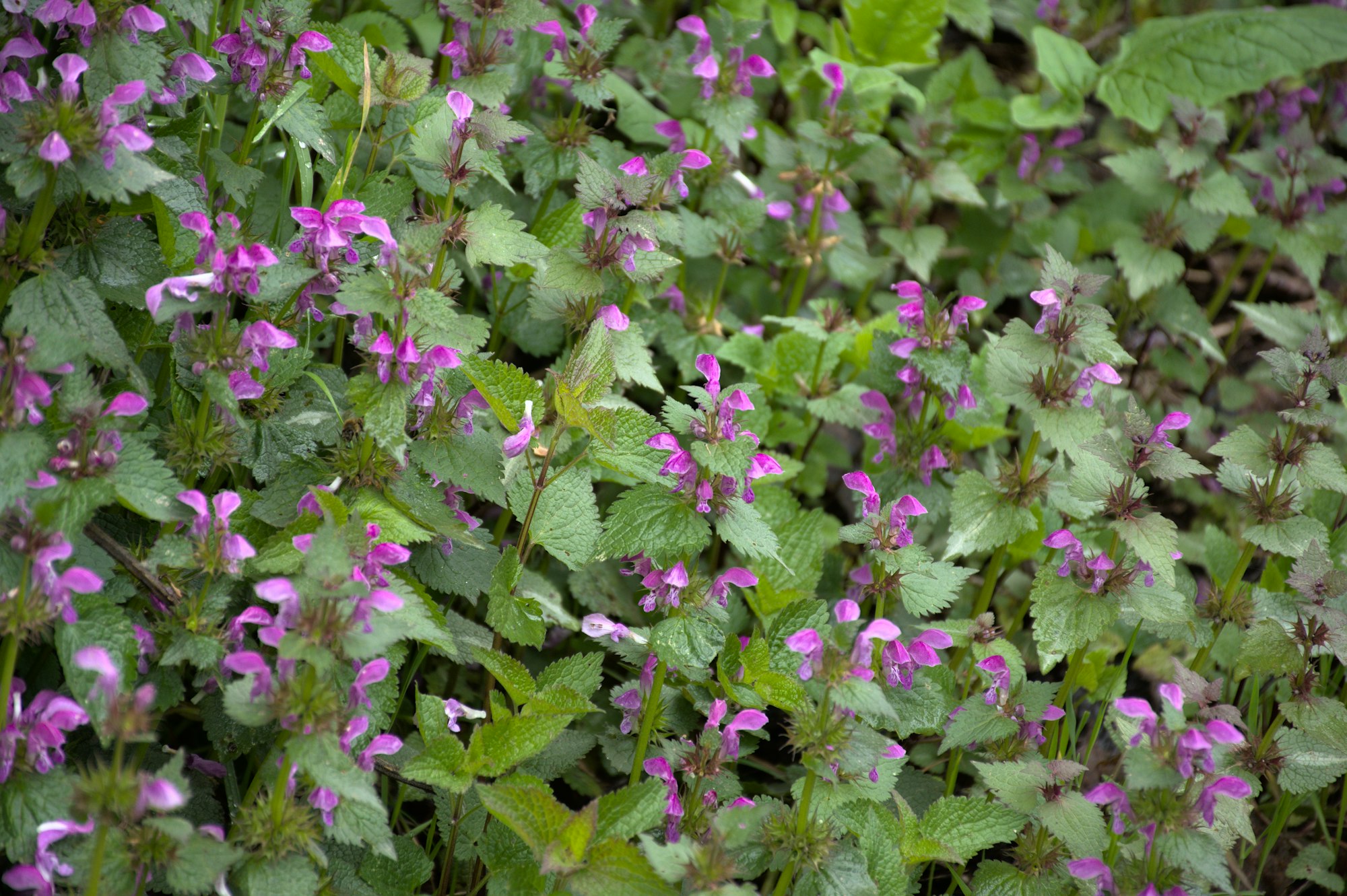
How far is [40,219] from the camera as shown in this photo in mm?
1943

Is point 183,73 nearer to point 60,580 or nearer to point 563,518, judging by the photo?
point 60,580

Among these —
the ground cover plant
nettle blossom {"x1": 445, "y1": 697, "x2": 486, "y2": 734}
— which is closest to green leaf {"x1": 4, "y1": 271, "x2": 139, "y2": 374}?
the ground cover plant

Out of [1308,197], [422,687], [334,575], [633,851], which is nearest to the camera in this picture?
[334,575]

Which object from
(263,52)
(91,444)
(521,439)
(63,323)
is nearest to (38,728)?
(91,444)

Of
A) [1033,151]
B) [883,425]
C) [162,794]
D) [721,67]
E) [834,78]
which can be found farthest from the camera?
[1033,151]

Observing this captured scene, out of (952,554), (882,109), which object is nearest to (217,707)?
(952,554)

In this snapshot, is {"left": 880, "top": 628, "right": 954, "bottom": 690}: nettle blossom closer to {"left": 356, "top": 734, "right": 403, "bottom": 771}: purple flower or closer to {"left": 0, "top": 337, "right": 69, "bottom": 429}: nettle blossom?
{"left": 356, "top": 734, "right": 403, "bottom": 771}: purple flower

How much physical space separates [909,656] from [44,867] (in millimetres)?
1595

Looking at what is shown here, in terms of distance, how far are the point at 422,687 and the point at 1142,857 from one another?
5.67ft

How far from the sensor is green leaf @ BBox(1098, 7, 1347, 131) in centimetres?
386

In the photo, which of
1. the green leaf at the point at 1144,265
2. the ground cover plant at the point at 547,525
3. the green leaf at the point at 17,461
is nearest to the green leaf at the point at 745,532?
the ground cover plant at the point at 547,525

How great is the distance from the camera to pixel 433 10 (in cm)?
304

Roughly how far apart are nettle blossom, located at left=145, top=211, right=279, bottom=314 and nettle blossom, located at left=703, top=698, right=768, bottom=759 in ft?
3.93

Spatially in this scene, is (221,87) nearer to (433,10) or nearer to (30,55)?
(30,55)
